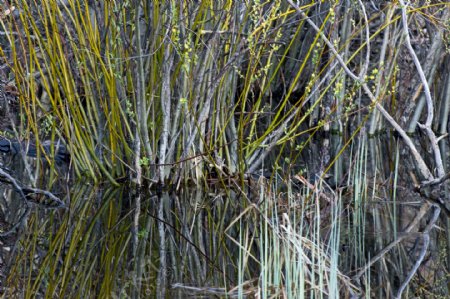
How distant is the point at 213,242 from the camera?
5.53 meters

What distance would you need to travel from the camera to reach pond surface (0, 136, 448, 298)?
14.5 feet

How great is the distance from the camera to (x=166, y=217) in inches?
247

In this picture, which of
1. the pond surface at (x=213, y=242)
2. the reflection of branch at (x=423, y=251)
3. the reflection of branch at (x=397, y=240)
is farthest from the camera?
the reflection of branch at (x=397, y=240)

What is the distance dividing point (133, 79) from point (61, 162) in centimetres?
178

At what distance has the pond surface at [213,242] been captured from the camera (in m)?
4.42

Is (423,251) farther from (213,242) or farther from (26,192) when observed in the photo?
(26,192)

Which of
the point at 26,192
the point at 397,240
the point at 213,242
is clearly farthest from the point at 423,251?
the point at 26,192

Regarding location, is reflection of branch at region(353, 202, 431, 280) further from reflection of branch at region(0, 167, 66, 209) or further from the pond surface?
reflection of branch at region(0, 167, 66, 209)

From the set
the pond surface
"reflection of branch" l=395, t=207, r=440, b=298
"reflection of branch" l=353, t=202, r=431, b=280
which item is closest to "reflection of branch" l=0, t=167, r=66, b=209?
the pond surface

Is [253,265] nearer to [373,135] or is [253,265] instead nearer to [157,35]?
[157,35]

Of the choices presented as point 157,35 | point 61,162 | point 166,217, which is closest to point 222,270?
point 166,217

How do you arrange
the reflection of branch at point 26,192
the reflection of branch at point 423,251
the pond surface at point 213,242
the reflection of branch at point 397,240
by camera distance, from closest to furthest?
the pond surface at point 213,242 → the reflection of branch at point 423,251 → the reflection of branch at point 397,240 → the reflection of branch at point 26,192

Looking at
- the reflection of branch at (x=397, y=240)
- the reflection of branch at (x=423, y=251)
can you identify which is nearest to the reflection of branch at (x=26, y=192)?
the reflection of branch at (x=397, y=240)

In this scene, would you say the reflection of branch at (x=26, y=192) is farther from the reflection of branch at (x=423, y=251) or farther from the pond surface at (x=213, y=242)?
the reflection of branch at (x=423, y=251)
